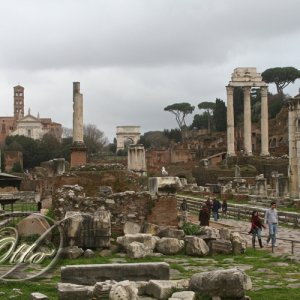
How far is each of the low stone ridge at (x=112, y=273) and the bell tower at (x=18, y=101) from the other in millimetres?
141739

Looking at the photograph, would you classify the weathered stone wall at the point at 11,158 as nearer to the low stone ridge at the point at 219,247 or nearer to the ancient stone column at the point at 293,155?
the ancient stone column at the point at 293,155

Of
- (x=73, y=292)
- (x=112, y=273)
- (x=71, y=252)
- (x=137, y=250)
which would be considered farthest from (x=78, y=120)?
(x=73, y=292)

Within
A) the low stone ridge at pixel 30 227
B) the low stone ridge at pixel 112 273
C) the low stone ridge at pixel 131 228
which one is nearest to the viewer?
the low stone ridge at pixel 112 273

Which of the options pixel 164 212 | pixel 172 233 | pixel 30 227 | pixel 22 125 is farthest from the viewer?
pixel 22 125

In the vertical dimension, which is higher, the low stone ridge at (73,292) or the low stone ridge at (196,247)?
the low stone ridge at (196,247)

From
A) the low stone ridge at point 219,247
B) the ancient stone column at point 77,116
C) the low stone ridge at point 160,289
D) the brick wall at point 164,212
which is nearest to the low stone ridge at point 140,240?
the low stone ridge at point 219,247

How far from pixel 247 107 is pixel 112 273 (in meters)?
57.4

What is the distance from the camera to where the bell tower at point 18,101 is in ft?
486

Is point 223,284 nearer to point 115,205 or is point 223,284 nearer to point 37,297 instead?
point 37,297

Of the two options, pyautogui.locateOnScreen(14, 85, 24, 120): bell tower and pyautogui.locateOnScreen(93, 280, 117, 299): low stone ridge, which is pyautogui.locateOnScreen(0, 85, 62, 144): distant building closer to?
pyautogui.locateOnScreen(14, 85, 24, 120): bell tower

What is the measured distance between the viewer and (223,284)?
793 centimetres

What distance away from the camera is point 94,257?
12023 millimetres

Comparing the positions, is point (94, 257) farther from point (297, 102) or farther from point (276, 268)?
point (297, 102)

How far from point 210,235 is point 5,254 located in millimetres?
4259
